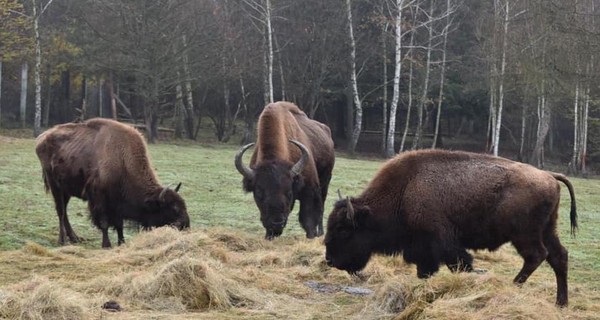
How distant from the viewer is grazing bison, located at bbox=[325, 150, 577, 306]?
7008 mm

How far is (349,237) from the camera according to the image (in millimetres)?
7766

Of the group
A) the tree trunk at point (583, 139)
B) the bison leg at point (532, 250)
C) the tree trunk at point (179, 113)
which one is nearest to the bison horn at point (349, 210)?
the bison leg at point (532, 250)

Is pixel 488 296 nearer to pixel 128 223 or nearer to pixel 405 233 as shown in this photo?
pixel 405 233

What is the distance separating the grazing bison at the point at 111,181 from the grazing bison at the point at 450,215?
12.2 ft

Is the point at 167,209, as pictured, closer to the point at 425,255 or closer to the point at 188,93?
the point at 425,255

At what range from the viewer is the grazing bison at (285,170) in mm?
10594

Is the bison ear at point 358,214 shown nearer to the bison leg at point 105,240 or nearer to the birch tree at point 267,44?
the bison leg at point 105,240

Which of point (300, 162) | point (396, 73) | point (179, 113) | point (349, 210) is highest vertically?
point (396, 73)

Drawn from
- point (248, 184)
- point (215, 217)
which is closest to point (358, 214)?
point (248, 184)

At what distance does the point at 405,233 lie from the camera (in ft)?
25.1

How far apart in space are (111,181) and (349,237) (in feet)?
14.7

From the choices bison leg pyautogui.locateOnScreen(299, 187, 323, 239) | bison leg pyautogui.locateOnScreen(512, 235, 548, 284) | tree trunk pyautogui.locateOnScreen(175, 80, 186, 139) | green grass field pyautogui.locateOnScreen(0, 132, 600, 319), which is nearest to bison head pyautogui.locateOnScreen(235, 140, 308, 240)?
green grass field pyautogui.locateOnScreen(0, 132, 600, 319)

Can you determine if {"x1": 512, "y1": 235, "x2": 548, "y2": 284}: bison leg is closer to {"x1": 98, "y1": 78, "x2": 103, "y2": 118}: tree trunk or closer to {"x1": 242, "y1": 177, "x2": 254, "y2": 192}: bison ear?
{"x1": 242, "y1": 177, "x2": 254, "y2": 192}: bison ear

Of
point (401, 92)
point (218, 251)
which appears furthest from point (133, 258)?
point (401, 92)
